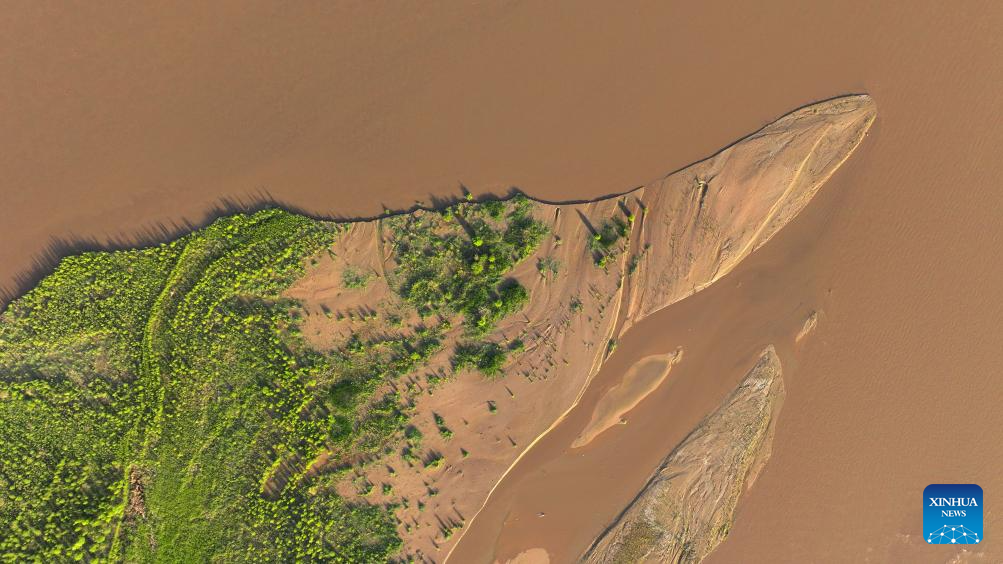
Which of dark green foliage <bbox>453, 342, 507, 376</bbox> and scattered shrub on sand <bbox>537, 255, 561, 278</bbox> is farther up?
scattered shrub on sand <bbox>537, 255, 561, 278</bbox>

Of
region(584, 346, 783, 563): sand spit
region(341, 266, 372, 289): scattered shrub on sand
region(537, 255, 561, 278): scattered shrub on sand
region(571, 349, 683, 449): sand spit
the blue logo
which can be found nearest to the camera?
region(341, 266, 372, 289): scattered shrub on sand

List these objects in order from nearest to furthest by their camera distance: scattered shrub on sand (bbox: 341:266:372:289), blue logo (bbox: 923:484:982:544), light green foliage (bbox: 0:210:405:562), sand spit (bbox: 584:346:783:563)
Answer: light green foliage (bbox: 0:210:405:562) → scattered shrub on sand (bbox: 341:266:372:289) → sand spit (bbox: 584:346:783:563) → blue logo (bbox: 923:484:982:544)

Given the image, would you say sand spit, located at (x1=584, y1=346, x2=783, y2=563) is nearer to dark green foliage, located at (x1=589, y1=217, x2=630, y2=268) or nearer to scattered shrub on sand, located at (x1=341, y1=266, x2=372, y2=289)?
dark green foliage, located at (x1=589, y1=217, x2=630, y2=268)

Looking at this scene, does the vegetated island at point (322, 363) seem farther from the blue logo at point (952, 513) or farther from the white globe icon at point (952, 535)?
the white globe icon at point (952, 535)

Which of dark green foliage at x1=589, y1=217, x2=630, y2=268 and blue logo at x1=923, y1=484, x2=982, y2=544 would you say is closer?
dark green foliage at x1=589, y1=217, x2=630, y2=268

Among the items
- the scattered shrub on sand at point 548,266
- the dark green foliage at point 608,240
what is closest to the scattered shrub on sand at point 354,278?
the scattered shrub on sand at point 548,266

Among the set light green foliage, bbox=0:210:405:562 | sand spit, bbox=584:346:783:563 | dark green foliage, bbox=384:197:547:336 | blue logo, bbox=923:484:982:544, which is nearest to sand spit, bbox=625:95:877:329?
sand spit, bbox=584:346:783:563
